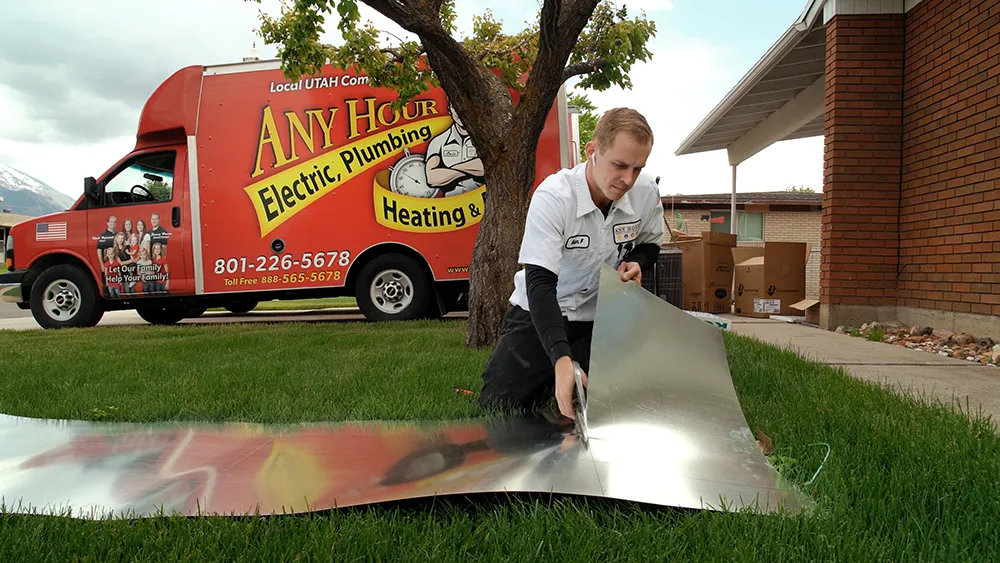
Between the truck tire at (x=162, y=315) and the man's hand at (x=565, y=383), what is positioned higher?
the man's hand at (x=565, y=383)

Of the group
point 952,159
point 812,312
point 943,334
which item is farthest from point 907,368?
point 812,312

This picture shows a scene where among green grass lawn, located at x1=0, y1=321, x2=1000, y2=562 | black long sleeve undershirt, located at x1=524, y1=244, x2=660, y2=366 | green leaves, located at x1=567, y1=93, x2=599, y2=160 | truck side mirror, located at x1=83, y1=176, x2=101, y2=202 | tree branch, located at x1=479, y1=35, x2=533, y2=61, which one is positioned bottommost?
green grass lawn, located at x1=0, y1=321, x2=1000, y2=562

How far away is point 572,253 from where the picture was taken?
2.73 metres

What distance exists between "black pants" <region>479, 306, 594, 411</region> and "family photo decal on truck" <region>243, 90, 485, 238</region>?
173 inches

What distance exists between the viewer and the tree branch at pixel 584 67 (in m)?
5.75

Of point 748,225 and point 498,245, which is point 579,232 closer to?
point 498,245

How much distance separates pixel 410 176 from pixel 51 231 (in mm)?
4630

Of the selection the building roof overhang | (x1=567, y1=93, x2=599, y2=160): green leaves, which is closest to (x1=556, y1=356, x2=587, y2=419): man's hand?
the building roof overhang

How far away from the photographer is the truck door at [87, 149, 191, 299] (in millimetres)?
7547

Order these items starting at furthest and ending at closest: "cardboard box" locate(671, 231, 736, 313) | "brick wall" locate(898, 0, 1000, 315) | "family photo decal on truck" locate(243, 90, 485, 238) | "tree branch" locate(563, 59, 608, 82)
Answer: "cardboard box" locate(671, 231, 736, 313) → "family photo decal on truck" locate(243, 90, 485, 238) → "tree branch" locate(563, 59, 608, 82) → "brick wall" locate(898, 0, 1000, 315)

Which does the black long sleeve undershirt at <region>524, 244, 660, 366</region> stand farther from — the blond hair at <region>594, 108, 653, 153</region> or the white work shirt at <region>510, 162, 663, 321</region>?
the blond hair at <region>594, 108, 653, 153</region>

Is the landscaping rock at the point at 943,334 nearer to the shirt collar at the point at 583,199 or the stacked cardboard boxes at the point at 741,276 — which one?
the stacked cardboard boxes at the point at 741,276

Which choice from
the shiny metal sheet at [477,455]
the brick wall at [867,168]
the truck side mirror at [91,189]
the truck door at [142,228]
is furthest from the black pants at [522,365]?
the truck side mirror at [91,189]

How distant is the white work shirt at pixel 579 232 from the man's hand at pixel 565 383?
1.38ft
